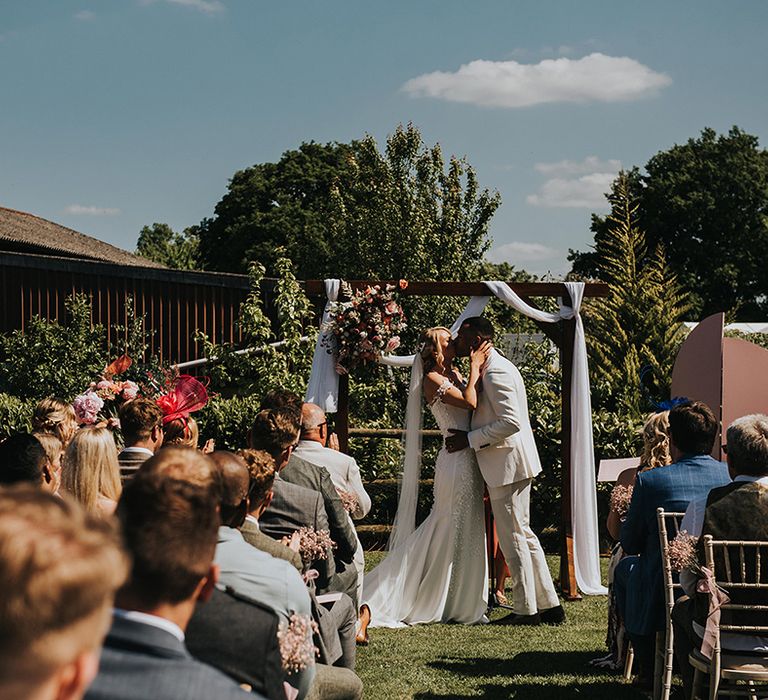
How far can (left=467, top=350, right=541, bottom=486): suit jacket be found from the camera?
8.27 meters

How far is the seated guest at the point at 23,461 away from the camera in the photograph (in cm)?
521

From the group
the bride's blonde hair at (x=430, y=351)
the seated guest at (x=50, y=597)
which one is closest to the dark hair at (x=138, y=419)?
the bride's blonde hair at (x=430, y=351)

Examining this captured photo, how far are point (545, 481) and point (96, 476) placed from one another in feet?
27.1

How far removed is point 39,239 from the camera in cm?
3347

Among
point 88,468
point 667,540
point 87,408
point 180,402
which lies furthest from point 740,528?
point 87,408

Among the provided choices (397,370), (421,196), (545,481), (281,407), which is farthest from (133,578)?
(421,196)

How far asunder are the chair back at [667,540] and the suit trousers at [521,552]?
2664 mm

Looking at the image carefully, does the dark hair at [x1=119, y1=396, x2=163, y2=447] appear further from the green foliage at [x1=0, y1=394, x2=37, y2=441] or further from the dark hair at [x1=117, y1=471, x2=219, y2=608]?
the green foliage at [x1=0, y1=394, x2=37, y2=441]

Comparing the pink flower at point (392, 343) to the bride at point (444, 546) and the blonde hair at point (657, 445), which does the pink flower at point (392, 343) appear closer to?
the bride at point (444, 546)

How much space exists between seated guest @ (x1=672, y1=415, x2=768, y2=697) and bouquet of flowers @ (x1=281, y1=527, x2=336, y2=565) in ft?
6.04

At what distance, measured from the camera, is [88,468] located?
4.97 meters

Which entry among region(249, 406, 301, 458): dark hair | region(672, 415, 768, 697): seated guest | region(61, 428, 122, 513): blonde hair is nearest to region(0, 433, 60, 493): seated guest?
region(61, 428, 122, 513): blonde hair

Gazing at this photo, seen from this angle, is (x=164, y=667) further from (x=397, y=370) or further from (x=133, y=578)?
(x=397, y=370)

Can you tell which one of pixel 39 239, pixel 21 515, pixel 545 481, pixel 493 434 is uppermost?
pixel 39 239
